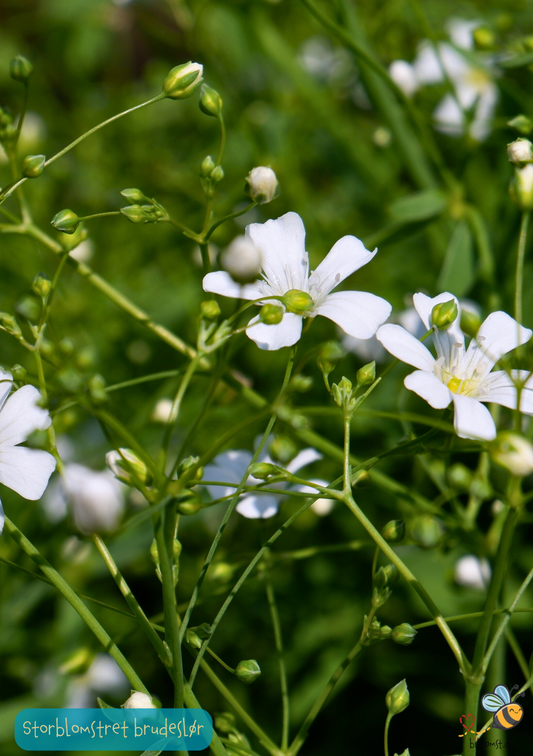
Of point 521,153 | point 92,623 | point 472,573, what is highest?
point 521,153

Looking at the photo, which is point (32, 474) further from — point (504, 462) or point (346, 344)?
Answer: point (346, 344)

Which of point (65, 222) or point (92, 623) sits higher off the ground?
point (65, 222)

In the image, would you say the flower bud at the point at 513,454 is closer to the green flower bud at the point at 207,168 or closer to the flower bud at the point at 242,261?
the flower bud at the point at 242,261

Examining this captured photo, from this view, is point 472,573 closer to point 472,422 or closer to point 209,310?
point 472,422

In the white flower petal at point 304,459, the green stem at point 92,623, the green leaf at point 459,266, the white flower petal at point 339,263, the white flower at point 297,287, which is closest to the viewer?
the green stem at point 92,623

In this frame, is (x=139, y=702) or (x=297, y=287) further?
(x=297, y=287)

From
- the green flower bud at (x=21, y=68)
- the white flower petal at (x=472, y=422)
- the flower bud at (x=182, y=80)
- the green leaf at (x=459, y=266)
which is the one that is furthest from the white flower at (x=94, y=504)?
the green leaf at (x=459, y=266)

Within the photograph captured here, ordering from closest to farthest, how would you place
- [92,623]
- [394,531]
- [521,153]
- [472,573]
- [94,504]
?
1. [94,504]
2. [92,623]
3. [394,531]
4. [521,153]
5. [472,573]

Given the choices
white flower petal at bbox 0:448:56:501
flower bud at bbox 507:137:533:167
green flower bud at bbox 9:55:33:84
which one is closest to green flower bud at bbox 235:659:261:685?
white flower petal at bbox 0:448:56:501

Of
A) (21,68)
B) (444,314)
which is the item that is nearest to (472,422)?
(444,314)
